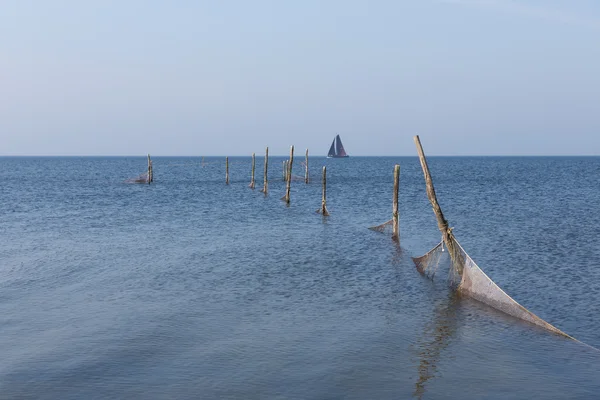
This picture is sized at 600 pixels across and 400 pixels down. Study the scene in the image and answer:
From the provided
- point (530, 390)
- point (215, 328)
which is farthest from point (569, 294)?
point (215, 328)

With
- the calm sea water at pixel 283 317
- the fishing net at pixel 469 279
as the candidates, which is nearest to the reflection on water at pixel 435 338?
the calm sea water at pixel 283 317

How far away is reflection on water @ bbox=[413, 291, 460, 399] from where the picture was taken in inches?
420

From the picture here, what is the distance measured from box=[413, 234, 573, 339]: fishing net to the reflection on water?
595 millimetres

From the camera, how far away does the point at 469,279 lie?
A: 636 inches

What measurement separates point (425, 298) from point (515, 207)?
2965 cm

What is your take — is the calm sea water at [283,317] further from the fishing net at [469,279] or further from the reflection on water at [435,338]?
the fishing net at [469,279]

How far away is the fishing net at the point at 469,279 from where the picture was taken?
1382 centimetres

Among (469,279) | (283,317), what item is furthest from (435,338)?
(469,279)

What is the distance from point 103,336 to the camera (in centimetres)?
1263

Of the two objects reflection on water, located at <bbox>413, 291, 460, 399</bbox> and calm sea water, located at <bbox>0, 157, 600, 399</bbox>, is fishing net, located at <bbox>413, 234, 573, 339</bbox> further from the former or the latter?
reflection on water, located at <bbox>413, 291, 460, 399</bbox>

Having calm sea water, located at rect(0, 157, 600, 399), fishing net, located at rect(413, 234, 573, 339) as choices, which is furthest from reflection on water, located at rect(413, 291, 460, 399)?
fishing net, located at rect(413, 234, 573, 339)

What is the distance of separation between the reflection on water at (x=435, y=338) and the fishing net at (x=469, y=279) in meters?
0.60

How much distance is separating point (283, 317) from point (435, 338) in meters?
3.65

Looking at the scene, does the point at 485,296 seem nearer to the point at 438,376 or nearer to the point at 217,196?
the point at 438,376
